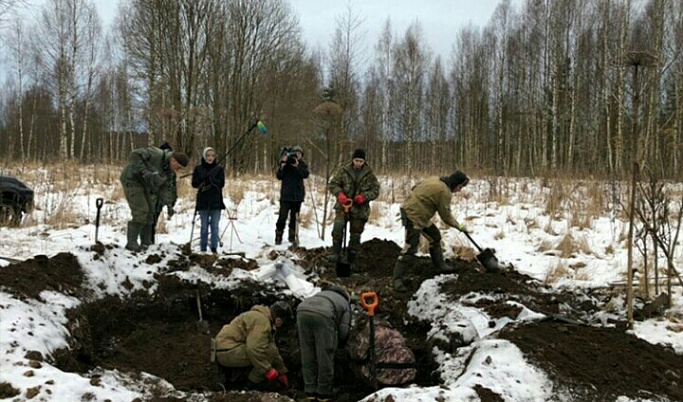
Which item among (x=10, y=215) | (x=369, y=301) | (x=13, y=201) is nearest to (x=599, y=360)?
(x=369, y=301)

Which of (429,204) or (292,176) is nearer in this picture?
(429,204)

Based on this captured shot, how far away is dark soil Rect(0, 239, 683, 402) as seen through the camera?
3.85 metres

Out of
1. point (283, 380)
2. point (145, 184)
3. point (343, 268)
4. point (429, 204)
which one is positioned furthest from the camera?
point (343, 268)

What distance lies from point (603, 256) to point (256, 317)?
585cm

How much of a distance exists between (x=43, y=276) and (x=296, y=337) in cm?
265

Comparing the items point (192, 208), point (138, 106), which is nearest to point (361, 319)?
point (192, 208)

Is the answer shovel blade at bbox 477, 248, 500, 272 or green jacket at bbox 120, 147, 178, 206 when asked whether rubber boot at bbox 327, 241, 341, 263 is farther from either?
green jacket at bbox 120, 147, 178, 206

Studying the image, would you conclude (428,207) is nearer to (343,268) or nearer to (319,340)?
(343,268)

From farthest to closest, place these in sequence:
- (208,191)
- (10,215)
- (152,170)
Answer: (10,215) < (208,191) < (152,170)

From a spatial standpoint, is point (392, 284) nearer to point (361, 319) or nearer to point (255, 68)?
point (361, 319)

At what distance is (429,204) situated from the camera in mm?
6070

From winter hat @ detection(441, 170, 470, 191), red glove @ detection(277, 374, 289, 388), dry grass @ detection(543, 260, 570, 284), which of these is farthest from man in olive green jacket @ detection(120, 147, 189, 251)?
dry grass @ detection(543, 260, 570, 284)

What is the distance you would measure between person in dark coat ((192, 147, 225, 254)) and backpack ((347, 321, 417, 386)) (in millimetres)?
3548

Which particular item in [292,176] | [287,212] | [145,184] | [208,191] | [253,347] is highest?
[292,176]
